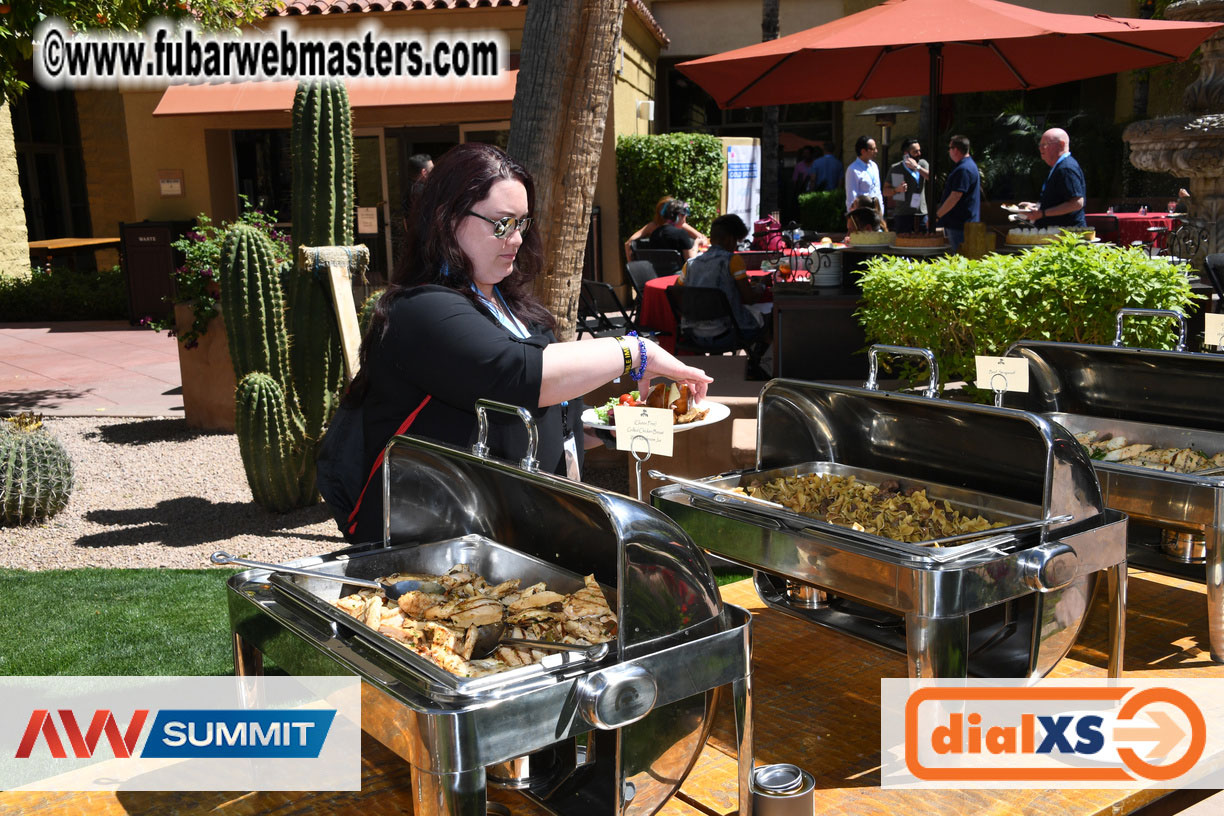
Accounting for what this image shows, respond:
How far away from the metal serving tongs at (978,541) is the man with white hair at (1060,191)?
19.6ft

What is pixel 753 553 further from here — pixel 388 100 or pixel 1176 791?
pixel 388 100

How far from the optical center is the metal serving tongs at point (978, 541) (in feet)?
6.91

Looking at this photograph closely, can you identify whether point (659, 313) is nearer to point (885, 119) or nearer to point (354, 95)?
point (354, 95)

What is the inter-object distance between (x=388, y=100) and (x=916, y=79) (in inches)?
291

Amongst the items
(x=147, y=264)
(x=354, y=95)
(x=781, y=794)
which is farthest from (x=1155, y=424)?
(x=147, y=264)

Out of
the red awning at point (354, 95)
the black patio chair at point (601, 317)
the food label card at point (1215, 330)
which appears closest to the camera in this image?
the food label card at point (1215, 330)

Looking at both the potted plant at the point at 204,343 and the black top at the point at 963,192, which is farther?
the black top at the point at 963,192

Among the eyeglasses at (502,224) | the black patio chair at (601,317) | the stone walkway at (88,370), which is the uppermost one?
the eyeglasses at (502,224)

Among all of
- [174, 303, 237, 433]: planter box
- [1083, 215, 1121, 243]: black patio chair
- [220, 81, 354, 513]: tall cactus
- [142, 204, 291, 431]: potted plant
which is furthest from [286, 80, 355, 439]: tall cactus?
[1083, 215, 1121, 243]: black patio chair

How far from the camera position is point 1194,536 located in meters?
3.18

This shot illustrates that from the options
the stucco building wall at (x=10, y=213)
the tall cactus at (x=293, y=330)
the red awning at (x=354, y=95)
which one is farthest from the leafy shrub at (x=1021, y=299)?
the stucco building wall at (x=10, y=213)

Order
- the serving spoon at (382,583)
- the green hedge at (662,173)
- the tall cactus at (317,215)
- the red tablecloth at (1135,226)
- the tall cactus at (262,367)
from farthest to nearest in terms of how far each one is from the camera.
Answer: the green hedge at (662,173) < the red tablecloth at (1135,226) < the tall cactus at (262,367) < the tall cactus at (317,215) < the serving spoon at (382,583)

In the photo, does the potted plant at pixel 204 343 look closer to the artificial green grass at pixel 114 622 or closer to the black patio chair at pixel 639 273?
the black patio chair at pixel 639 273

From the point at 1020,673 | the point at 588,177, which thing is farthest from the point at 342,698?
the point at 588,177
